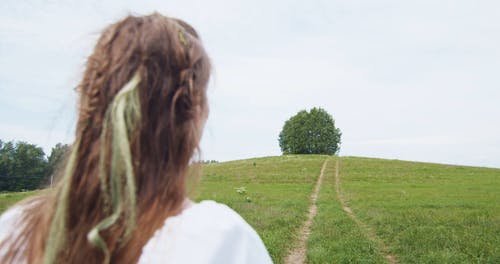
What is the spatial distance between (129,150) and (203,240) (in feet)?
1.32

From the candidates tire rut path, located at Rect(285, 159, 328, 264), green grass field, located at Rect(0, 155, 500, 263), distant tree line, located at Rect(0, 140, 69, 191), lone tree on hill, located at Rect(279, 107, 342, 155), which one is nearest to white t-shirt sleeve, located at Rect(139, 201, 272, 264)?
green grass field, located at Rect(0, 155, 500, 263)

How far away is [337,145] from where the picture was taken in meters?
98.9

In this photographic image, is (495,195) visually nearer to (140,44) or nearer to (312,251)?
(312,251)

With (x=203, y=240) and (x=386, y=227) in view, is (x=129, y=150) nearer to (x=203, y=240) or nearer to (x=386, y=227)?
(x=203, y=240)

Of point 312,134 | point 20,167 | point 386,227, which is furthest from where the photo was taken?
point 312,134

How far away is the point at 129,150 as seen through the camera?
144cm

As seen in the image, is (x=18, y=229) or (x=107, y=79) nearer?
(x=107, y=79)

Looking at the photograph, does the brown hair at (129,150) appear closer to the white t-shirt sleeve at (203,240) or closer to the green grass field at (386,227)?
the white t-shirt sleeve at (203,240)

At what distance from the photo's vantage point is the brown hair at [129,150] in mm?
1481

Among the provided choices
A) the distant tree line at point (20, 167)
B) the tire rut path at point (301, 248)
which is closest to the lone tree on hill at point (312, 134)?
the distant tree line at point (20, 167)

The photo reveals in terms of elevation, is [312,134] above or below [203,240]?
above

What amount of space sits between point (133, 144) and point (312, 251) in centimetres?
898

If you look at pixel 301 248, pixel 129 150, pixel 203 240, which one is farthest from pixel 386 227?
pixel 129 150

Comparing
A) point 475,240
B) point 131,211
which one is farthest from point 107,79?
point 475,240
